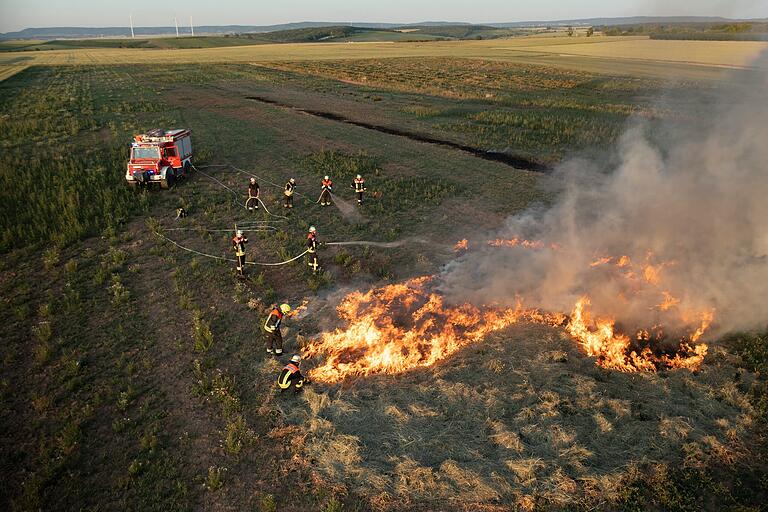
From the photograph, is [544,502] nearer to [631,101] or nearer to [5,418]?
[5,418]

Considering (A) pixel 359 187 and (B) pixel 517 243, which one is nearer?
(B) pixel 517 243

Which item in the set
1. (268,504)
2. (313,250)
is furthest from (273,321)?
(313,250)

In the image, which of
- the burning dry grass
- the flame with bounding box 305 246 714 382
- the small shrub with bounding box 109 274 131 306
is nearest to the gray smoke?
the flame with bounding box 305 246 714 382

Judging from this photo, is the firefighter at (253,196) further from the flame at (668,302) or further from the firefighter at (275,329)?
the flame at (668,302)

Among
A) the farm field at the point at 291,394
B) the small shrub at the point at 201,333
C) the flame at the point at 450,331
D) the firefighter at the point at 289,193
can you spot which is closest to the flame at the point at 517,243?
the farm field at the point at 291,394

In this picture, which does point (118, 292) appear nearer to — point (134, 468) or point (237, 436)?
point (134, 468)

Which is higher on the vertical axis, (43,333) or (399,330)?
(43,333)
